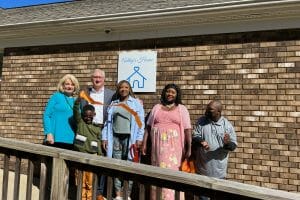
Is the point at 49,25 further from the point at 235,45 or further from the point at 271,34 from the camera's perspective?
the point at 271,34

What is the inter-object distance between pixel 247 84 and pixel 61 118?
2.46 meters

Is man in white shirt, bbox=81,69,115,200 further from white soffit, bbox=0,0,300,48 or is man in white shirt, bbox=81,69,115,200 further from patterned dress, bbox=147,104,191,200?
white soffit, bbox=0,0,300,48

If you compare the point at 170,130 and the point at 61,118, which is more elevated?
the point at 61,118

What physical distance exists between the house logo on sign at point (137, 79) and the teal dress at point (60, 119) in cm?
128

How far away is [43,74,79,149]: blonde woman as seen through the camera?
19.9 ft

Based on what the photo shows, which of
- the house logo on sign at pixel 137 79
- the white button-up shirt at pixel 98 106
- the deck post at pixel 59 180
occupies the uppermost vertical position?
the house logo on sign at pixel 137 79

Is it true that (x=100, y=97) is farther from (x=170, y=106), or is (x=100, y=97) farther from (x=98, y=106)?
(x=170, y=106)

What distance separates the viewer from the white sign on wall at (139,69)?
6.95 m

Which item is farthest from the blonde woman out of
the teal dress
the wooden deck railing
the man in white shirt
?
the wooden deck railing

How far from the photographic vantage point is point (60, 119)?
19.9ft

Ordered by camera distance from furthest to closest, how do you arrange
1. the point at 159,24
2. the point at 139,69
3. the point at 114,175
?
the point at 139,69
the point at 159,24
the point at 114,175

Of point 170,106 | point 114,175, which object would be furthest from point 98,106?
point 114,175

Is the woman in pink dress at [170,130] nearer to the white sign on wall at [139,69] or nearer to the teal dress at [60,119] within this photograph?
the teal dress at [60,119]

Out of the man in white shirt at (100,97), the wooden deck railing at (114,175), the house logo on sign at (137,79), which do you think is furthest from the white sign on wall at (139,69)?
the wooden deck railing at (114,175)
